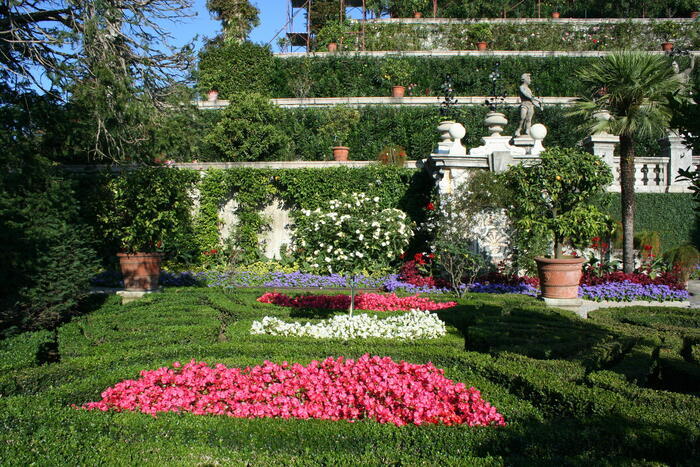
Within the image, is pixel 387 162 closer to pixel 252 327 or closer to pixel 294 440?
pixel 252 327

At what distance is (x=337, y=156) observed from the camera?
14430 mm

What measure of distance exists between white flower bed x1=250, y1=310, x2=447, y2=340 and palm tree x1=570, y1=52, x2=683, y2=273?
594cm

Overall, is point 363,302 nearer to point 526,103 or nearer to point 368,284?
point 368,284

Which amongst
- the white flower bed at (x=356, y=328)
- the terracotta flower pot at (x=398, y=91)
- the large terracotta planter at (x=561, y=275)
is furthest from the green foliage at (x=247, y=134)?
the white flower bed at (x=356, y=328)

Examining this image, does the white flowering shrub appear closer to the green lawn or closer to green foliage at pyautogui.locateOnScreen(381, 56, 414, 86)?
the green lawn

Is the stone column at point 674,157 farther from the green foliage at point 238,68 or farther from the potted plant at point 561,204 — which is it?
the green foliage at point 238,68

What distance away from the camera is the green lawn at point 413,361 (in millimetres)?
3287

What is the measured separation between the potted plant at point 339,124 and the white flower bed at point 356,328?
39.5 feet

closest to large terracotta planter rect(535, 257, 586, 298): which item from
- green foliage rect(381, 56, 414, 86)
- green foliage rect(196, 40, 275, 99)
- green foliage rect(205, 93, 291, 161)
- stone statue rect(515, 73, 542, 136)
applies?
→ stone statue rect(515, 73, 542, 136)

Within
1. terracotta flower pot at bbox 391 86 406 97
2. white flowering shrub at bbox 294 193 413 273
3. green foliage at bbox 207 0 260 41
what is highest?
green foliage at bbox 207 0 260 41

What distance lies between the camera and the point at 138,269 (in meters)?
9.41

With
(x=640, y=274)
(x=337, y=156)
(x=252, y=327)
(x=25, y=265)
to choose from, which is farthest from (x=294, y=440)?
(x=337, y=156)

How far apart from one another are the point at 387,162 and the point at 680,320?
321 inches

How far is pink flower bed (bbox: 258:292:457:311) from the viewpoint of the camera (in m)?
8.16
